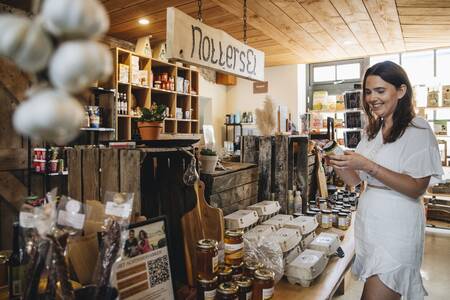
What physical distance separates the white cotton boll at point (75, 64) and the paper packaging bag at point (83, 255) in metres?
0.78

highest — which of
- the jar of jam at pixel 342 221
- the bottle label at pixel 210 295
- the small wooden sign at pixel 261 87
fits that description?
the small wooden sign at pixel 261 87

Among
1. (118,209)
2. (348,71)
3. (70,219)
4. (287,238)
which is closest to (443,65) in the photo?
(348,71)

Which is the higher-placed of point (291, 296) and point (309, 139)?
point (309, 139)

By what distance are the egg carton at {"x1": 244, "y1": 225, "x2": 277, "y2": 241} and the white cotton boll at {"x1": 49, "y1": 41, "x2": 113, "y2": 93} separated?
138 centimetres

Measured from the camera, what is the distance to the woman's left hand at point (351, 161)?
1.50 meters

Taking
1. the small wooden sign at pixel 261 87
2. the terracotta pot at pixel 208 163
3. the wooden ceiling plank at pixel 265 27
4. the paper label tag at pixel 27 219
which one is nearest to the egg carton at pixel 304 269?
the terracotta pot at pixel 208 163

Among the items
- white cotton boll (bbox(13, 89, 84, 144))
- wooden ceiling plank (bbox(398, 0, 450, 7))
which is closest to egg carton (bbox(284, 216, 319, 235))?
white cotton boll (bbox(13, 89, 84, 144))

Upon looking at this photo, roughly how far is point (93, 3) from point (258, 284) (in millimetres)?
1105

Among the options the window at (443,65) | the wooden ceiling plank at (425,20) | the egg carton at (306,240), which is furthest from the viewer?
the window at (443,65)

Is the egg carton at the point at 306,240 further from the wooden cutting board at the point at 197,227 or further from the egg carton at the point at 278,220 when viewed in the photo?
the wooden cutting board at the point at 197,227

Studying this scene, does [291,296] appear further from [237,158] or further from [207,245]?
[237,158]

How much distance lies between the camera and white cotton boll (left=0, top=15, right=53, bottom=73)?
34 centimetres

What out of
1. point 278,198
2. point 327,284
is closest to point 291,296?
point 327,284

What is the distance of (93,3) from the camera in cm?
37
